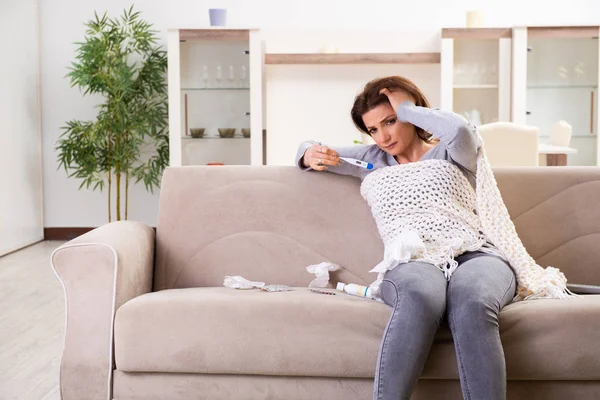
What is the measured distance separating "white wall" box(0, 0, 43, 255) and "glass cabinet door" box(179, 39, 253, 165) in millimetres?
1248

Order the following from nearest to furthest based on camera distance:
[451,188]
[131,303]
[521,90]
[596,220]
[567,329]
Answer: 1. [567,329]
2. [131,303]
3. [451,188]
4. [596,220]
5. [521,90]

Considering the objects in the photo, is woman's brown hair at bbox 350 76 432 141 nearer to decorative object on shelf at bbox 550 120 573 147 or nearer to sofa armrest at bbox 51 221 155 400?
sofa armrest at bbox 51 221 155 400

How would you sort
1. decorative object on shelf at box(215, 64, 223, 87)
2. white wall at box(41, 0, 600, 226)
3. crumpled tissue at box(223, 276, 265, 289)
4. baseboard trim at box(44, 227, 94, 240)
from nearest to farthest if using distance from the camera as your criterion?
crumpled tissue at box(223, 276, 265, 289)
decorative object on shelf at box(215, 64, 223, 87)
white wall at box(41, 0, 600, 226)
baseboard trim at box(44, 227, 94, 240)

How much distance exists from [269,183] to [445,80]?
147 inches

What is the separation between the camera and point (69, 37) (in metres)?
6.71

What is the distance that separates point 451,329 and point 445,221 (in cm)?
44

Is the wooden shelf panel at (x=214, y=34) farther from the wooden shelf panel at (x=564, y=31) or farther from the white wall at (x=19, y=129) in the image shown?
the wooden shelf panel at (x=564, y=31)

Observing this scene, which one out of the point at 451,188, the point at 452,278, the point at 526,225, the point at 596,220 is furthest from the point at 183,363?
the point at 596,220

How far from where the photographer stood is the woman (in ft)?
6.46

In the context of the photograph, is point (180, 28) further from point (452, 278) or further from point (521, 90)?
point (452, 278)

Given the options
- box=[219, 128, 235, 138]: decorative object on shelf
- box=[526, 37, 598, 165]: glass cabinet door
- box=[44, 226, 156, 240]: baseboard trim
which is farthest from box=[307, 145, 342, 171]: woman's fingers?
box=[44, 226, 156, 240]: baseboard trim

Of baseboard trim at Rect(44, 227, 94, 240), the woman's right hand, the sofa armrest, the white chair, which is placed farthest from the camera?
baseboard trim at Rect(44, 227, 94, 240)

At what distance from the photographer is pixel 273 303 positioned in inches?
88.5

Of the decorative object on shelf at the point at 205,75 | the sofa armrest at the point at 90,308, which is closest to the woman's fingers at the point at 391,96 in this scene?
the sofa armrest at the point at 90,308
